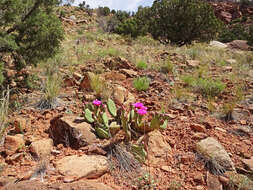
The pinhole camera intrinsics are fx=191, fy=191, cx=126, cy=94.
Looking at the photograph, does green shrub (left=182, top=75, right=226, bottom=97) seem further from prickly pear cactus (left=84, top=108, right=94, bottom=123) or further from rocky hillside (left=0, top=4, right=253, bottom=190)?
prickly pear cactus (left=84, top=108, right=94, bottom=123)

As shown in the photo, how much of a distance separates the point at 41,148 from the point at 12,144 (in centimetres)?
31

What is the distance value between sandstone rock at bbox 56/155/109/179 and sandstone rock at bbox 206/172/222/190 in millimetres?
955

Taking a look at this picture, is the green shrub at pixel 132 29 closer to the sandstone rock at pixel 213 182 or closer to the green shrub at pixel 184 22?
the green shrub at pixel 184 22

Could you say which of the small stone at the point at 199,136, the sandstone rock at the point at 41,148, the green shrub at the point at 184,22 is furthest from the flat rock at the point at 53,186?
the green shrub at the point at 184,22

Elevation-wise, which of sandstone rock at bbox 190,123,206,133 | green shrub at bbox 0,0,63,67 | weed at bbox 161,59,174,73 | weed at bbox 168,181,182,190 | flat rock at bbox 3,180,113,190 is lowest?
weed at bbox 168,181,182,190


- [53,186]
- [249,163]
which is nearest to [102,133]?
[53,186]

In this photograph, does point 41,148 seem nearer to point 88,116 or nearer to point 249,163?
point 88,116

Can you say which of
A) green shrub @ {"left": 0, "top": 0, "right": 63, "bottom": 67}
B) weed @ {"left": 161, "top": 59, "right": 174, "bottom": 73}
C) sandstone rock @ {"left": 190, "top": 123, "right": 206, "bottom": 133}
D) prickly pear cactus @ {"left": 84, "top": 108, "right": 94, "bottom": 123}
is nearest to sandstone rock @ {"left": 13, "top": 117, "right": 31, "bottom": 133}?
prickly pear cactus @ {"left": 84, "top": 108, "right": 94, "bottom": 123}

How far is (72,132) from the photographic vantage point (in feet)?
6.99

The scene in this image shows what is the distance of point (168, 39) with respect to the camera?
11.5 m

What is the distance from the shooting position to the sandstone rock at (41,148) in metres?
1.95

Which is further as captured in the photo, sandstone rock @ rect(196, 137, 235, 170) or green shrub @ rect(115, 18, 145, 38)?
green shrub @ rect(115, 18, 145, 38)

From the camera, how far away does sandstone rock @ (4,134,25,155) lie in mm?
1951

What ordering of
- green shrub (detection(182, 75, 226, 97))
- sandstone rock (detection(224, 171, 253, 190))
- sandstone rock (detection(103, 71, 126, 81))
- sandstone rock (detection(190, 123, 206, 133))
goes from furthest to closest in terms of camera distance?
sandstone rock (detection(103, 71, 126, 81))
green shrub (detection(182, 75, 226, 97))
sandstone rock (detection(190, 123, 206, 133))
sandstone rock (detection(224, 171, 253, 190))
